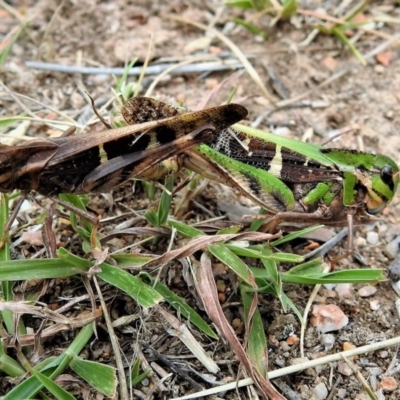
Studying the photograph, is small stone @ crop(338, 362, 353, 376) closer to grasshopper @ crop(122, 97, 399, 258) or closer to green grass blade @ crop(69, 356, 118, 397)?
grasshopper @ crop(122, 97, 399, 258)

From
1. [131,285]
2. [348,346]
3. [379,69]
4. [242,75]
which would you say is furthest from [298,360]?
[379,69]

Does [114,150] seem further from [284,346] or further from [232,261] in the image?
[284,346]

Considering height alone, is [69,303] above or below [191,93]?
below

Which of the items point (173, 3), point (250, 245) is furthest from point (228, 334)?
point (173, 3)

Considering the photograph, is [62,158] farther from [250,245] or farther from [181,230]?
[250,245]

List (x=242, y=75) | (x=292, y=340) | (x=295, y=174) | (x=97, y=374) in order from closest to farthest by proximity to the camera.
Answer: (x=97, y=374)
(x=292, y=340)
(x=295, y=174)
(x=242, y=75)

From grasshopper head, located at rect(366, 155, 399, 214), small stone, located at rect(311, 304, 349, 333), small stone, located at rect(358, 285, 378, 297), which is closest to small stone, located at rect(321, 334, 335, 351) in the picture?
small stone, located at rect(311, 304, 349, 333)

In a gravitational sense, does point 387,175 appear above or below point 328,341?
above
